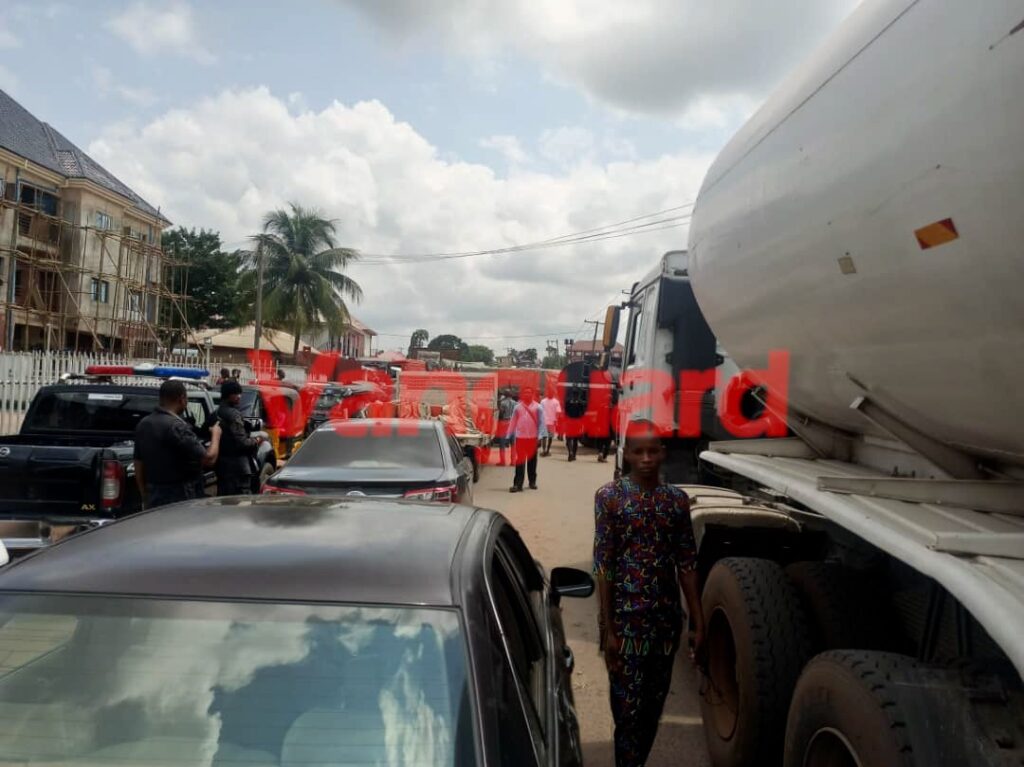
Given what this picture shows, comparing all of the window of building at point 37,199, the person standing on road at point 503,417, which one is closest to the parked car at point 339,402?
the person standing on road at point 503,417

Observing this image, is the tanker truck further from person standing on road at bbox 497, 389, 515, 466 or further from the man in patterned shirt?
person standing on road at bbox 497, 389, 515, 466

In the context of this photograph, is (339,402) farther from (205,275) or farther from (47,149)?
(205,275)

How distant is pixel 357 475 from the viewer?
624cm

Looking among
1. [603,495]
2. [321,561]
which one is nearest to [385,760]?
[321,561]

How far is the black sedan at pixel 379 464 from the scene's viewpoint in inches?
238

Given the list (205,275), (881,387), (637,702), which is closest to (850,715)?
(881,387)

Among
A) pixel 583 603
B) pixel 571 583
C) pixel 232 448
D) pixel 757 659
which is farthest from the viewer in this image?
pixel 232 448

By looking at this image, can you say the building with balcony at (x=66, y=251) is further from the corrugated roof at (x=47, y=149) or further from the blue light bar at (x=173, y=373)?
the blue light bar at (x=173, y=373)

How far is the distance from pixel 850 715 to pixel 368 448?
5346 mm

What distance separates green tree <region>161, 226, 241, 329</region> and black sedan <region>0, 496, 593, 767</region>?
45.4 m

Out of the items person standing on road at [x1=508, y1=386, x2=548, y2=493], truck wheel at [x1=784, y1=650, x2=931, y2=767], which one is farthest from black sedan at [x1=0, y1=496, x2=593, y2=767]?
person standing on road at [x1=508, y1=386, x2=548, y2=493]

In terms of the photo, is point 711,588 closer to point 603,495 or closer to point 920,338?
point 603,495

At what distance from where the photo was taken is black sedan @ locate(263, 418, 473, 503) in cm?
605

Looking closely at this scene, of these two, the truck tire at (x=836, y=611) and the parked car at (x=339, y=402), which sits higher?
the parked car at (x=339, y=402)
